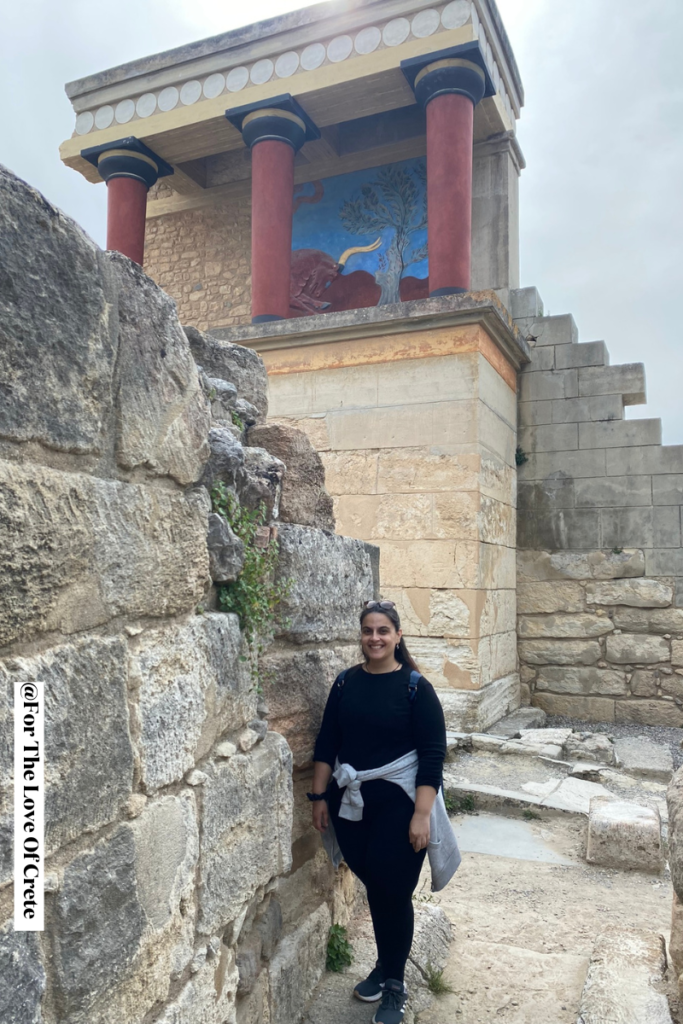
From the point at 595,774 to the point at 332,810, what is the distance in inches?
128

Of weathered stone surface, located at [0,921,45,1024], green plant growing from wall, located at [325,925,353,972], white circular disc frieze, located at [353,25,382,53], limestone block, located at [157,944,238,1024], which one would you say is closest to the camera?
weathered stone surface, located at [0,921,45,1024]

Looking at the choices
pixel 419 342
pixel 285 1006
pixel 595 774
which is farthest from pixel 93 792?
pixel 419 342

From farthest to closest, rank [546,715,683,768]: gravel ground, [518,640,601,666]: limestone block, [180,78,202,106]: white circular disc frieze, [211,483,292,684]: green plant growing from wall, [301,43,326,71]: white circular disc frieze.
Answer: [180,78,202,106]: white circular disc frieze < [301,43,326,71]: white circular disc frieze < [518,640,601,666]: limestone block < [546,715,683,768]: gravel ground < [211,483,292,684]: green plant growing from wall

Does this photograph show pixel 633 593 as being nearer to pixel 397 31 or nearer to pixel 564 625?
pixel 564 625

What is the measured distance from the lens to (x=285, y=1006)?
2.31 meters

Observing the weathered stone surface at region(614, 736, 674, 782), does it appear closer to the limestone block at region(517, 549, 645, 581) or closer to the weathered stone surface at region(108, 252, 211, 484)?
the limestone block at region(517, 549, 645, 581)

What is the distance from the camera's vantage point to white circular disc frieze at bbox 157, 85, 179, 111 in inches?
344

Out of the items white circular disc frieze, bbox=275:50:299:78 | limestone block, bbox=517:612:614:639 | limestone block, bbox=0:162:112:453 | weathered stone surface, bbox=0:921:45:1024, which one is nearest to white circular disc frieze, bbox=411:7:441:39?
white circular disc frieze, bbox=275:50:299:78

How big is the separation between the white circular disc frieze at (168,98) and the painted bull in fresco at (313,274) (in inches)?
84.2

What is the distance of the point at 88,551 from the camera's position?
1.37 meters

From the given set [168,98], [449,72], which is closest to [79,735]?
[449,72]

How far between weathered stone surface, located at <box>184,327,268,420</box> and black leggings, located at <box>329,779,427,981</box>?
1.41 metres

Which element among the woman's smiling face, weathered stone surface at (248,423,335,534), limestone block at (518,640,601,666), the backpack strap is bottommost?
limestone block at (518,640,601,666)

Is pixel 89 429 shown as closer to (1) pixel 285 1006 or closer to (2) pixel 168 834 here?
(2) pixel 168 834
